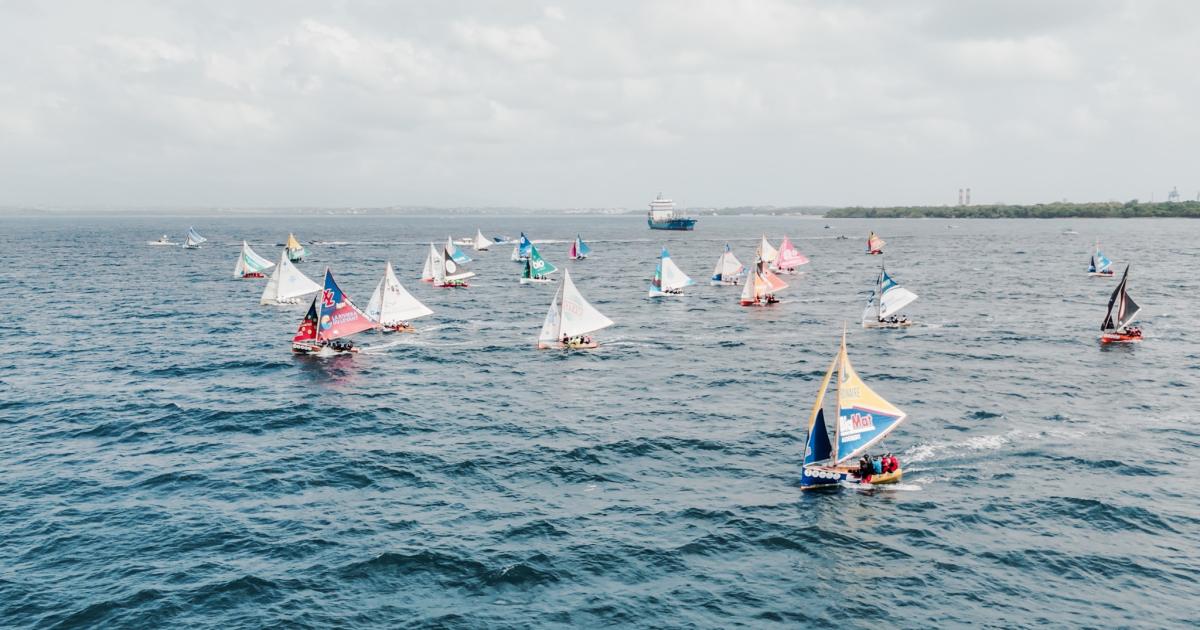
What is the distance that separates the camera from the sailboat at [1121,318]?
87.4 meters

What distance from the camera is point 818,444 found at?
47.7 meters

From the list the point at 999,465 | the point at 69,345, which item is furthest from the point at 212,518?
the point at 69,345

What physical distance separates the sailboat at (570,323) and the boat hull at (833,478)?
4046 cm

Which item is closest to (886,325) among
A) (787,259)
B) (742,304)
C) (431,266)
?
(742,304)

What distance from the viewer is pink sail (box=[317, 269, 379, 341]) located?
82375 millimetres

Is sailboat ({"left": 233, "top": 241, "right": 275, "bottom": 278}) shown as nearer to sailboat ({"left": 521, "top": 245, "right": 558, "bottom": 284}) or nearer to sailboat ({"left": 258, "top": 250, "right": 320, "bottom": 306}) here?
sailboat ({"left": 258, "top": 250, "right": 320, "bottom": 306})

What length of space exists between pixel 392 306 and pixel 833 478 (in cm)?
6207

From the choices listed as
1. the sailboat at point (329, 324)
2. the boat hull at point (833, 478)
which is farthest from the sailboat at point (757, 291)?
the boat hull at point (833, 478)

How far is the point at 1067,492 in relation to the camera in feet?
150

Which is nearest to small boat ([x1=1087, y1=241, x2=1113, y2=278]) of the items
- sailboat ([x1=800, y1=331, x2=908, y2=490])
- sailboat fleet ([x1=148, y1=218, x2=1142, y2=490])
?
sailboat fleet ([x1=148, y1=218, x2=1142, y2=490])

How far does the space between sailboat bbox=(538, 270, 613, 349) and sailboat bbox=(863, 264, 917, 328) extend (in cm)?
3578

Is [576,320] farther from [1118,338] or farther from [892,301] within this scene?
[1118,338]

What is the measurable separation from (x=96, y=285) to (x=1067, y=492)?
158 metres

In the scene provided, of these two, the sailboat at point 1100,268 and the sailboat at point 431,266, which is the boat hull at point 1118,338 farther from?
the sailboat at point 431,266
